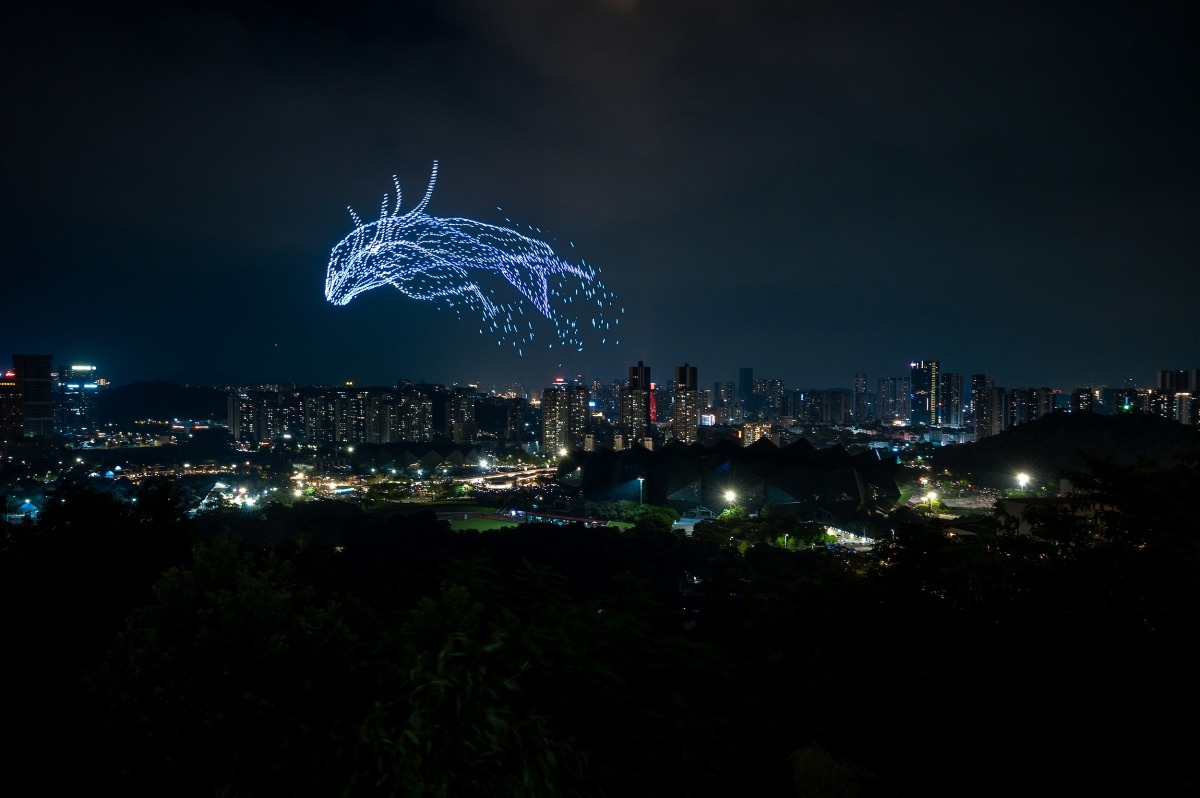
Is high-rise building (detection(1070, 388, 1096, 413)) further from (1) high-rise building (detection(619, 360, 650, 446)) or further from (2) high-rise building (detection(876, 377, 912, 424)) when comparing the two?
(2) high-rise building (detection(876, 377, 912, 424))

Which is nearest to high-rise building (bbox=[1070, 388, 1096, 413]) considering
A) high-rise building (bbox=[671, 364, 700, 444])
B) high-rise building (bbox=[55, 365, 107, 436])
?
high-rise building (bbox=[671, 364, 700, 444])

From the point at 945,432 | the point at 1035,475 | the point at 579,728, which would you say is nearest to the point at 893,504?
the point at 1035,475

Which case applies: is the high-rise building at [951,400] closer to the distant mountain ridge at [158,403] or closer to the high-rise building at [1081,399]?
the high-rise building at [1081,399]

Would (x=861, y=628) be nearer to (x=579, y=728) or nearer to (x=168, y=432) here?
(x=579, y=728)

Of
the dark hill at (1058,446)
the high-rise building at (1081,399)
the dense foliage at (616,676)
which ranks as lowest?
the dark hill at (1058,446)

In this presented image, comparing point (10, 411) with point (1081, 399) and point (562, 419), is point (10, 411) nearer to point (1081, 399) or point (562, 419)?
point (562, 419)

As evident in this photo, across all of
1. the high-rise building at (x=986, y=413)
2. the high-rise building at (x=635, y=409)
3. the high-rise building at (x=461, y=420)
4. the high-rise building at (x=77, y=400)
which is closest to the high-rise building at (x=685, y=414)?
the high-rise building at (x=635, y=409)

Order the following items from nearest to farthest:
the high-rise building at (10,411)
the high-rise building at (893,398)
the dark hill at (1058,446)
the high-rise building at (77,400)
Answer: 1. the dark hill at (1058,446)
2. the high-rise building at (10,411)
3. the high-rise building at (77,400)
4. the high-rise building at (893,398)
